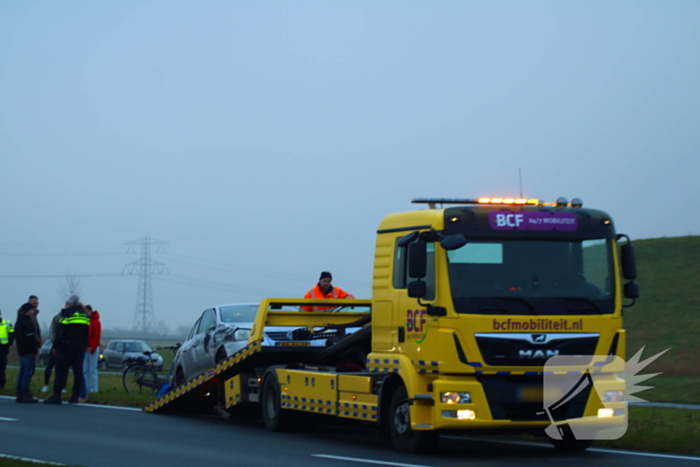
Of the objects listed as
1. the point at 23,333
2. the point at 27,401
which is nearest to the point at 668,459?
the point at 27,401

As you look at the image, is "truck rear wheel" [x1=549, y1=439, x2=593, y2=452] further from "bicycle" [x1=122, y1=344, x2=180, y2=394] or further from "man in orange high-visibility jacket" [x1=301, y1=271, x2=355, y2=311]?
"bicycle" [x1=122, y1=344, x2=180, y2=394]

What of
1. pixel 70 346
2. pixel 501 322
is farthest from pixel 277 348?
pixel 70 346

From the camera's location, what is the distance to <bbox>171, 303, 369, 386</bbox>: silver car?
542 inches

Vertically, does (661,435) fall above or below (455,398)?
below

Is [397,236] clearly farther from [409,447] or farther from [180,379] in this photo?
[180,379]

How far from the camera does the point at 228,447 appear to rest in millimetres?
11211

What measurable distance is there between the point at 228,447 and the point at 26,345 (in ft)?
29.1

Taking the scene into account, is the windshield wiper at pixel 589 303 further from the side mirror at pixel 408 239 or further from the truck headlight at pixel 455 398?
the side mirror at pixel 408 239

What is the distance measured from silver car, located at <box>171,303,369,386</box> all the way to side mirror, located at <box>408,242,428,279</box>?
13.1 feet

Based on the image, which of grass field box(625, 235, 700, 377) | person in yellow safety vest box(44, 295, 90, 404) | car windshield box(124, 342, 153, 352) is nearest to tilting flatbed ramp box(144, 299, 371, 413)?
person in yellow safety vest box(44, 295, 90, 404)

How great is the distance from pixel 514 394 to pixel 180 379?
30.9 feet

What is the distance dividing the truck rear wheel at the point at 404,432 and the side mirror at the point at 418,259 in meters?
1.35

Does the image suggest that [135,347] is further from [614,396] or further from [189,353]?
[614,396]

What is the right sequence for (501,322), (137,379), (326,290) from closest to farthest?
(501,322), (326,290), (137,379)
